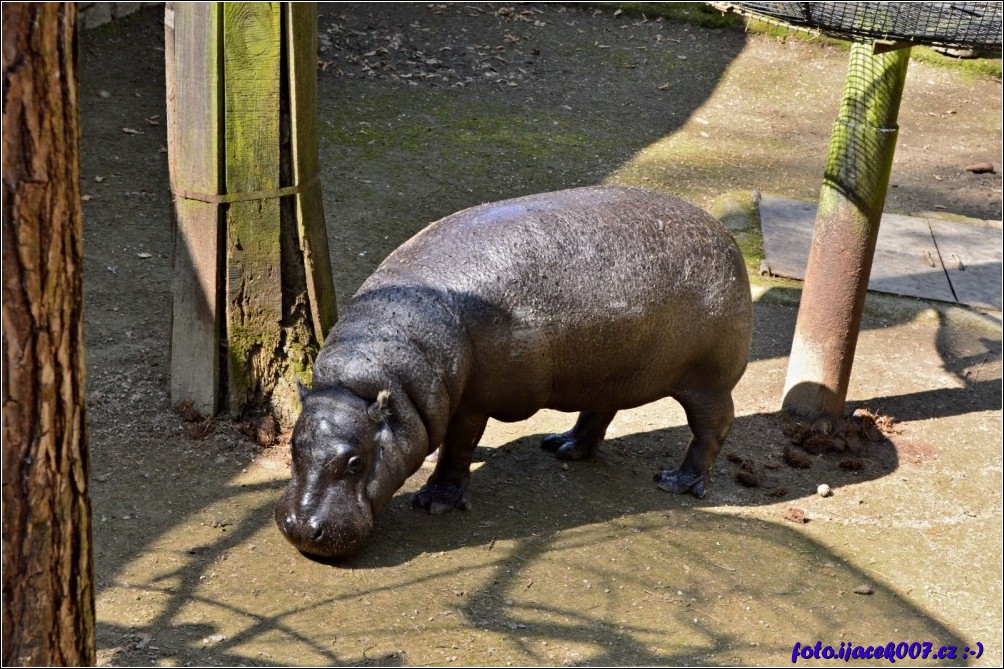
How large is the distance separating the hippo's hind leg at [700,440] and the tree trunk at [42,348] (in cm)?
366

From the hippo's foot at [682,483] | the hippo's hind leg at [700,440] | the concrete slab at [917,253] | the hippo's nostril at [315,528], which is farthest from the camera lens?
the concrete slab at [917,253]

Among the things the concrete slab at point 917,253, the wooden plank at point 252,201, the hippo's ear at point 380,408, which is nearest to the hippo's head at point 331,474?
the hippo's ear at point 380,408

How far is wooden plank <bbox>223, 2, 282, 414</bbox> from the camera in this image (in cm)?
546

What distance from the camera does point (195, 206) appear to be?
5.76 meters

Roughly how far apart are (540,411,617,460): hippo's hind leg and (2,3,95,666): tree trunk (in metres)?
3.65

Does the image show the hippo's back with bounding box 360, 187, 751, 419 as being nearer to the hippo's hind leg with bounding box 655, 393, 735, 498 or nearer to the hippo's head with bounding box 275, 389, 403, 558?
the hippo's hind leg with bounding box 655, 393, 735, 498

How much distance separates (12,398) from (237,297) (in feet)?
10.9

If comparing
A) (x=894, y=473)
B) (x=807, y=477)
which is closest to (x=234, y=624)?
(x=807, y=477)

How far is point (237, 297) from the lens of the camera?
19.5ft

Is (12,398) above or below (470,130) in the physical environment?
above

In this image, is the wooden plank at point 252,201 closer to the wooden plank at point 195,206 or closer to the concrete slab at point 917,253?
the wooden plank at point 195,206

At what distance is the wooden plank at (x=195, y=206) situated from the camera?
547 cm

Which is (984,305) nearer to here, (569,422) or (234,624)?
(569,422)

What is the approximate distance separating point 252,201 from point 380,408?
1427 millimetres
